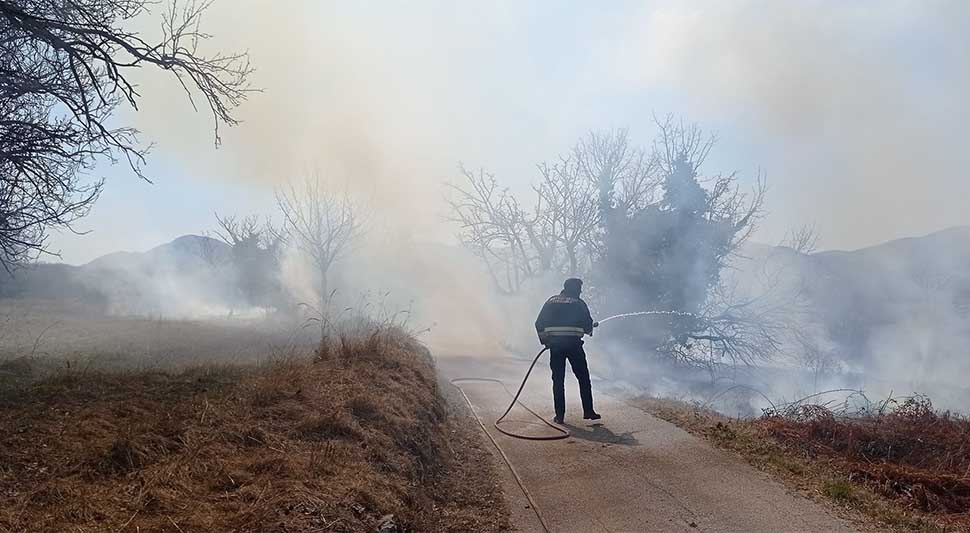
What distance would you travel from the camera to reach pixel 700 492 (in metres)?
5.44

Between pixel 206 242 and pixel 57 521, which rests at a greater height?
pixel 206 242

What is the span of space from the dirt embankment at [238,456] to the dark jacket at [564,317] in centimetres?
180

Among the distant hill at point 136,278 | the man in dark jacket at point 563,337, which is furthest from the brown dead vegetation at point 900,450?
the distant hill at point 136,278

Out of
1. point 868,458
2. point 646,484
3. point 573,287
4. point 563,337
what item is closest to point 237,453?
point 646,484

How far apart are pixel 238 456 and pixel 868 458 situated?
20.9ft

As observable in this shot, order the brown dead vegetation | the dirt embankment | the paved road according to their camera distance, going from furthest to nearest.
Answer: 1. the brown dead vegetation
2. the paved road
3. the dirt embankment

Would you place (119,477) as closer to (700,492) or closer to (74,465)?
(74,465)

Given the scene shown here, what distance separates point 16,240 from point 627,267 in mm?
18681

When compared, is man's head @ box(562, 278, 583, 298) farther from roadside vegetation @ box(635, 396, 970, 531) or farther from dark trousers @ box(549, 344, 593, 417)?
roadside vegetation @ box(635, 396, 970, 531)

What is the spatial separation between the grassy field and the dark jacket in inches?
68.6

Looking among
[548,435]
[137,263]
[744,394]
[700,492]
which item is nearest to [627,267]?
[744,394]

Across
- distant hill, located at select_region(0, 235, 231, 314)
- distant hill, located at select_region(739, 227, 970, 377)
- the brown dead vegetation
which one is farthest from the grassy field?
distant hill, located at select_region(0, 235, 231, 314)

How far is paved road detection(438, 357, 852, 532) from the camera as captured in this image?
4828mm

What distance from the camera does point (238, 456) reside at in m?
4.81
